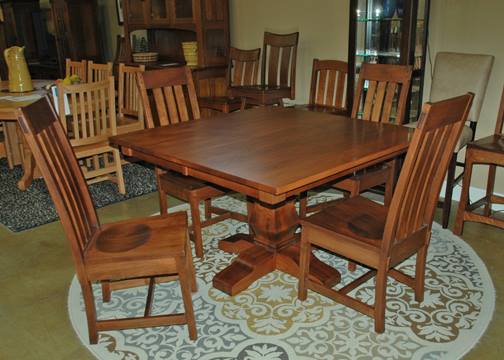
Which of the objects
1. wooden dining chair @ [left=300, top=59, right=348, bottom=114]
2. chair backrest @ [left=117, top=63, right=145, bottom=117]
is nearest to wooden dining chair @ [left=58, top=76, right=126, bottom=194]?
chair backrest @ [left=117, top=63, right=145, bottom=117]

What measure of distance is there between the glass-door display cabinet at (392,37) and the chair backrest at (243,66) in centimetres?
122

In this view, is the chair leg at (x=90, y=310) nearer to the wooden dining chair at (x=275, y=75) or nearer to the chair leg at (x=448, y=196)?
the chair leg at (x=448, y=196)

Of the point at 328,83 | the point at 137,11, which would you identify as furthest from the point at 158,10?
the point at 328,83

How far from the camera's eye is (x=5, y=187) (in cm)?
404

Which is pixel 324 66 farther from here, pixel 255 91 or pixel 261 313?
pixel 261 313

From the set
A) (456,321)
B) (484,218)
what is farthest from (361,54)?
(456,321)

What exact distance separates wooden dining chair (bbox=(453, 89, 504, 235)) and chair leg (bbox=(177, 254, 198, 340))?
1.81 m

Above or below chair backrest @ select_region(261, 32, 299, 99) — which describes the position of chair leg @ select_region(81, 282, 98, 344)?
below

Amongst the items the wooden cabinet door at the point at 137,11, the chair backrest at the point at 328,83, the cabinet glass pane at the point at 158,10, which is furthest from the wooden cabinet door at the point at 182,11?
the chair backrest at the point at 328,83

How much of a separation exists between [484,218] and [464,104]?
1.34m

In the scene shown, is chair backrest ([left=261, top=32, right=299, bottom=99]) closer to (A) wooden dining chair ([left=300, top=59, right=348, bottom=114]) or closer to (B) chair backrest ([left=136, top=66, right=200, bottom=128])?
(A) wooden dining chair ([left=300, top=59, right=348, bottom=114])

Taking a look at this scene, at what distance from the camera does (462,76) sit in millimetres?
3170

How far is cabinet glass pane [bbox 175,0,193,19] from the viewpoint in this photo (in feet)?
15.8

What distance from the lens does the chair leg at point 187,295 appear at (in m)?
1.91
